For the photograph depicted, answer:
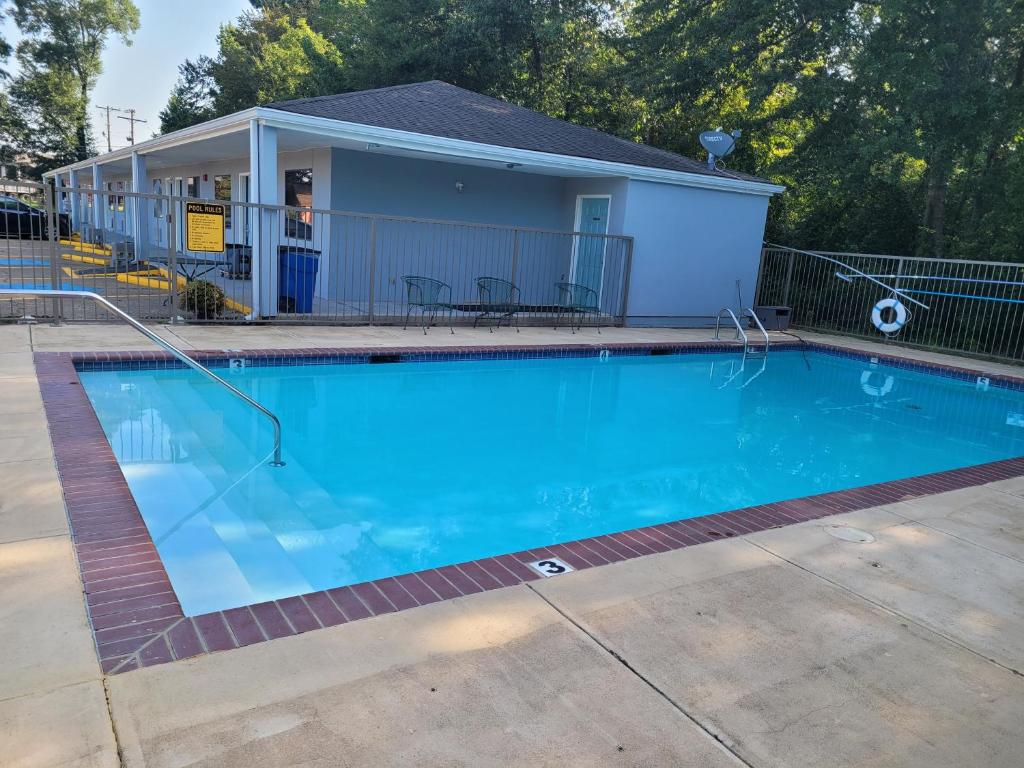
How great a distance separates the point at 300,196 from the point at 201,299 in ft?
13.8

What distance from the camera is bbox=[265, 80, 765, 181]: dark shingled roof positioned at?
1040 centimetres

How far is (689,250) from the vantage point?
1302cm

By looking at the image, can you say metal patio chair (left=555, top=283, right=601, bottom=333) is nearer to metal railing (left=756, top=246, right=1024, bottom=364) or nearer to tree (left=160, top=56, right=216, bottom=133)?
metal railing (left=756, top=246, right=1024, bottom=364)

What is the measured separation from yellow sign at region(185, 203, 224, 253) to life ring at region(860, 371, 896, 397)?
850 cm

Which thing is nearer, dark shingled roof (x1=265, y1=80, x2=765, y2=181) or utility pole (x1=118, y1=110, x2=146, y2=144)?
dark shingled roof (x1=265, y1=80, x2=765, y2=181)

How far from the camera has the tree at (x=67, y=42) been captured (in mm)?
35188

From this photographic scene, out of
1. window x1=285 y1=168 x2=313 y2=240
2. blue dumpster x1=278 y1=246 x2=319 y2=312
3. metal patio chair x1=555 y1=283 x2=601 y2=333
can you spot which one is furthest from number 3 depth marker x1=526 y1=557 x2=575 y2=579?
window x1=285 y1=168 x2=313 y2=240

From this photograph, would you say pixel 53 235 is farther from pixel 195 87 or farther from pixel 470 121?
pixel 195 87

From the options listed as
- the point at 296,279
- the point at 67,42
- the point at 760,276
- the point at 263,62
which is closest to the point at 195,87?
the point at 263,62

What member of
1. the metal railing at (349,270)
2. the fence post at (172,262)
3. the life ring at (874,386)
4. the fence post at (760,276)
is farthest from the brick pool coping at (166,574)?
the fence post at (760,276)

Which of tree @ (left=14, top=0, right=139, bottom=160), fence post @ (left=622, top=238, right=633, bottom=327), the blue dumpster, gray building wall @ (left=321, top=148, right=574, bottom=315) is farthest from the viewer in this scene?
tree @ (left=14, top=0, right=139, bottom=160)

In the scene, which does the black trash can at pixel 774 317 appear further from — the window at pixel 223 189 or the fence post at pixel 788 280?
the window at pixel 223 189

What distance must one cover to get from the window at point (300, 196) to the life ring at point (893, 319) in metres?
9.66

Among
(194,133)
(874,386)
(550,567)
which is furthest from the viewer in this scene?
(194,133)
